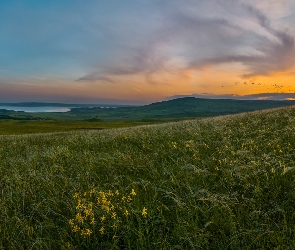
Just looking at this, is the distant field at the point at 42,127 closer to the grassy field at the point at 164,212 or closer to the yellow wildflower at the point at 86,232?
the grassy field at the point at 164,212

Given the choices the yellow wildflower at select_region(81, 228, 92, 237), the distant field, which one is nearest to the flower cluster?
the yellow wildflower at select_region(81, 228, 92, 237)

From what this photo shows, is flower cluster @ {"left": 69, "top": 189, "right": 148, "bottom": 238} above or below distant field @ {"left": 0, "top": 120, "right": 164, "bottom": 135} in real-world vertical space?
above

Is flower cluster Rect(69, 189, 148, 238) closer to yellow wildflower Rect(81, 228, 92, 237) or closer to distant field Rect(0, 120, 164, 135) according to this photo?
yellow wildflower Rect(81, 228, 92, 237)

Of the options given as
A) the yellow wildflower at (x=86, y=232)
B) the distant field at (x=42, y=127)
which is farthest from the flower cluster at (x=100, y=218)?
the distant field at (x=42, y=127)

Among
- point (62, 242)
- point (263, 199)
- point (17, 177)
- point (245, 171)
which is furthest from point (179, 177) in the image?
point (17, 177)

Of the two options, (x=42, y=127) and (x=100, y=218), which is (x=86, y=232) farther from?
(x=42, y=127)

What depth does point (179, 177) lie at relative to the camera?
19.6 ft

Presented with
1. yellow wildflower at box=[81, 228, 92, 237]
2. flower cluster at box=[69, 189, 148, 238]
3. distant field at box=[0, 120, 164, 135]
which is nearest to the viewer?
yellow wildflower at box=[81, 228, 92, 237]

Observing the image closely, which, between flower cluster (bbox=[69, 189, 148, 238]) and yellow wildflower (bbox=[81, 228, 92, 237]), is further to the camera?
flower cluster (bbox=[69, 189, 148, 238])

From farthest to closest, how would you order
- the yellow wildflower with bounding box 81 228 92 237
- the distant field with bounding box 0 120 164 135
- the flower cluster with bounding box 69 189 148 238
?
1. the distant field with bounding box 0 120 164 135
2. the flower cluster with bounding box 69 189 148 238
3. the yellow wildflower with bounding box 81 228 92 237

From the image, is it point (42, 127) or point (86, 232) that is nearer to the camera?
point (86, 232)

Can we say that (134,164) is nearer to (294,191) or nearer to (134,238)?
(134,238)

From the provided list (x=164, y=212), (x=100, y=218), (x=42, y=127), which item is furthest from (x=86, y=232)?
(x=42, y=127)

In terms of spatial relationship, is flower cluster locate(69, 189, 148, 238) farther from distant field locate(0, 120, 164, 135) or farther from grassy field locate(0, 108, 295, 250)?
distant field locate(0, 120, 164, 135)
